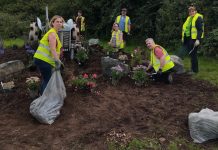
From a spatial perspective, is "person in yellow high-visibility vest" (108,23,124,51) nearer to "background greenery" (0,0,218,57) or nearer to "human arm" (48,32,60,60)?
"background greenery" (0,0,218,57)

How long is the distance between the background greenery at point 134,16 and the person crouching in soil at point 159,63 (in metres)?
3.72

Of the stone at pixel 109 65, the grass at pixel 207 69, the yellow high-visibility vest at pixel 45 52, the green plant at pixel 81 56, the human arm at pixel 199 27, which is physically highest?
the human arm at pixel 199 27

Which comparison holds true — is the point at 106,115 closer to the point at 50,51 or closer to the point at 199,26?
the point at 50,51

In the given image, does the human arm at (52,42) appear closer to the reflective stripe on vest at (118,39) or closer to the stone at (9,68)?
the stone at (9,68)

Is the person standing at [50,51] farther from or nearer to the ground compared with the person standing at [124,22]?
nearer to the ground

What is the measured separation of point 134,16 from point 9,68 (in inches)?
344

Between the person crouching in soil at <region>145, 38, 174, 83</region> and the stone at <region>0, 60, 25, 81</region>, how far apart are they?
339 cm

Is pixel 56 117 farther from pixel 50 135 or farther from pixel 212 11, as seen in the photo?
pixel 212 11

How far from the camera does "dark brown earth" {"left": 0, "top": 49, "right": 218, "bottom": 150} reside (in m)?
6.39

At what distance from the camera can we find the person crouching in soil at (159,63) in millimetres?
9367

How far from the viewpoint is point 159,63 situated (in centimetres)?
955

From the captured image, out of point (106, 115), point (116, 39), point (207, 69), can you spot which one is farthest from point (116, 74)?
point (207, 69)

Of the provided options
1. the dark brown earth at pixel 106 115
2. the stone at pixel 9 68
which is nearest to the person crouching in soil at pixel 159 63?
the dark brown earth at pixel 106 115

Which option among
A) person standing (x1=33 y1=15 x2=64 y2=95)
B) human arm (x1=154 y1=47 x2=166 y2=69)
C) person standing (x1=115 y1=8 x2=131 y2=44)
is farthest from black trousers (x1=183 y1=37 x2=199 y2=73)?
person standing (x1=33 y1=15 x2=64 y2=95)
